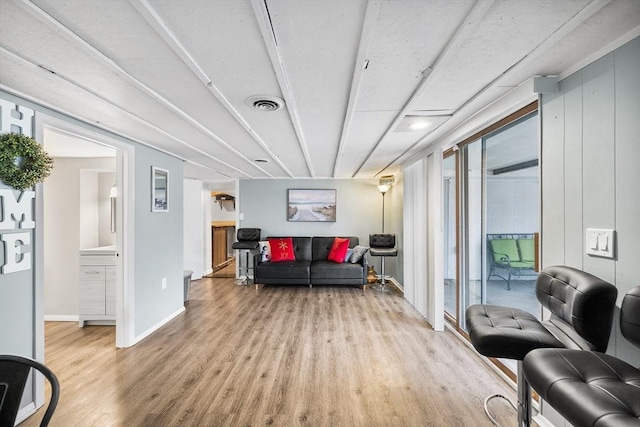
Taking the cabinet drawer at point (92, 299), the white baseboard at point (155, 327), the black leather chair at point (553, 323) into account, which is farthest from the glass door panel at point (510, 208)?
the cabinet drawer at point (92, 299)

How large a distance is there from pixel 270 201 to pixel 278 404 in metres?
4.54

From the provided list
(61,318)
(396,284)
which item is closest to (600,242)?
(396,284)

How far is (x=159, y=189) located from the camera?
3447 millimetres

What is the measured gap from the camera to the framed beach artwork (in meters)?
6.11

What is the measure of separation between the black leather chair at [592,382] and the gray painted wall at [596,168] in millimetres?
310

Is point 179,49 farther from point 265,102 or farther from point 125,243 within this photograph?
point 125,243

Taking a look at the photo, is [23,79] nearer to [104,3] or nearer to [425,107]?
[104,3]

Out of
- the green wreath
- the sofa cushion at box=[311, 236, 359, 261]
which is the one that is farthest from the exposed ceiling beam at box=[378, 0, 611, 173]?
the sofa cushion at box=[311, 236, 359, 261]

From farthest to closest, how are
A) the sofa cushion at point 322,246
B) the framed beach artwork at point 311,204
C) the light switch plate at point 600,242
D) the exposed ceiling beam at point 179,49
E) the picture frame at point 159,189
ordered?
the framed beach artwork at point 311,204, the sofa cushion at point 322,246, the picture frame at point 159,189, the light switch plate at point 600,242, the exposed ceiling beam at point 179,49

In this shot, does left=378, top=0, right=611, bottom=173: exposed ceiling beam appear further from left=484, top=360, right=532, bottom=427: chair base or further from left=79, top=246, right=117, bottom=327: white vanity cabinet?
left=79, top=246, right=117, bottom=327: white vanity cabinet

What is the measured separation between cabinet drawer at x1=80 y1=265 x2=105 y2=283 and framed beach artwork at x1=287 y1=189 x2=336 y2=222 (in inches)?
135

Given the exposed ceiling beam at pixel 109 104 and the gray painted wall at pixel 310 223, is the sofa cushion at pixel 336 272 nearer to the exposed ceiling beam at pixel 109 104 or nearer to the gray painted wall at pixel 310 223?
the gray painted wall at pixel 310 223

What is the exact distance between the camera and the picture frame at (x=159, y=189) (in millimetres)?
3305

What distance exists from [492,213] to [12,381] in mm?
3438
